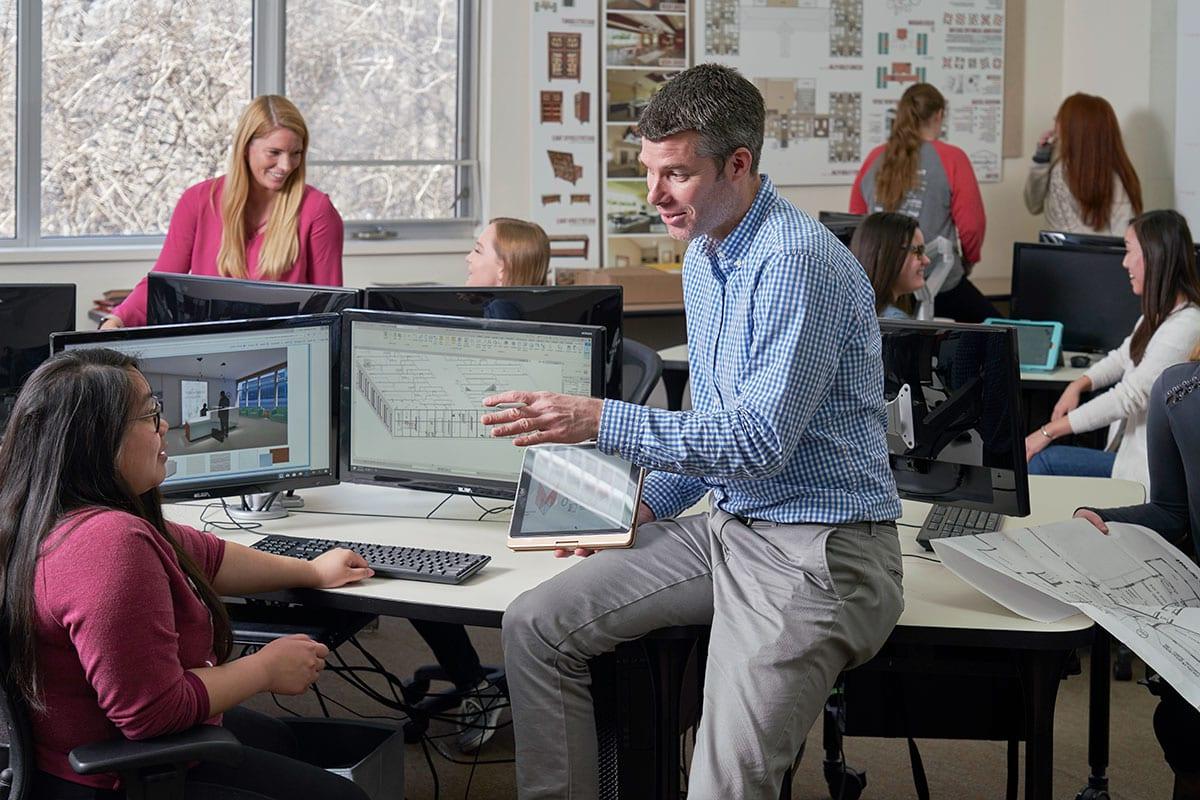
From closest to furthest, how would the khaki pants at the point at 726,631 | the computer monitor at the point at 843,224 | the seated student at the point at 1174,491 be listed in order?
1. the khaki pants at the point at 726,631
2. the seated student at the point at 1174,491
3. the computer monitor at the point at 843,224

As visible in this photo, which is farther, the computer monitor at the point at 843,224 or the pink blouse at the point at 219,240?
the computer monitor at the point at 843,224

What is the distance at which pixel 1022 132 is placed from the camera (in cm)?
659

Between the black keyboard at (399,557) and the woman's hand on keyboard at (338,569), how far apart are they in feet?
0.08

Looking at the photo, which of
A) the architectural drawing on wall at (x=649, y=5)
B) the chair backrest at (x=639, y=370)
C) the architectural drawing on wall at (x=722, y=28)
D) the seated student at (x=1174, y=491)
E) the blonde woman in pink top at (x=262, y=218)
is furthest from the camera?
the architectural drawing on wall at (x=722, y=28)

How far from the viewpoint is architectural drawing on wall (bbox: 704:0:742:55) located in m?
6.00

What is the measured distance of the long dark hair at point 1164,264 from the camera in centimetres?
373

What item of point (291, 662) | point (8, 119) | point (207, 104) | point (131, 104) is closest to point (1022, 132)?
point (207, 104)

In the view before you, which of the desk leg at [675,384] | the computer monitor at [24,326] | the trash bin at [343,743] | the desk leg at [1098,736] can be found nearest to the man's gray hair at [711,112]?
the trash bin at [343,743]

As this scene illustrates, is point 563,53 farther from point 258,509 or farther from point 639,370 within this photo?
point 258,509

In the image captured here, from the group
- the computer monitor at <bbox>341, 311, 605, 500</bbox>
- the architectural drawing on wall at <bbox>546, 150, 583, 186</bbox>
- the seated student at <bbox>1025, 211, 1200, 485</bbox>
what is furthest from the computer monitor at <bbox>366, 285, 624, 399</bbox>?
the architectural drawing on wall at <bbox>546, 150, 583, 186</bbox>

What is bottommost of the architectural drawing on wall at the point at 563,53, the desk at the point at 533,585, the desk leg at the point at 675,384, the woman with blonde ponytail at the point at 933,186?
the desk at the point at 533,585

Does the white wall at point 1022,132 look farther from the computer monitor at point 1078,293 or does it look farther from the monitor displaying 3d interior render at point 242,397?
the monitor displaying 3d interior render at point 242,397

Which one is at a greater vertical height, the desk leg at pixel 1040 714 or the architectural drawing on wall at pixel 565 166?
the architectural drawing on wall at pixel 565 166

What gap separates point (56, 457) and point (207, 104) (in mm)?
3952
